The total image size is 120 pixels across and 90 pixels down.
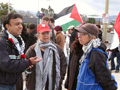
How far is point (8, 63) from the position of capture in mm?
2160

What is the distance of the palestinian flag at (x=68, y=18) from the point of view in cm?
721

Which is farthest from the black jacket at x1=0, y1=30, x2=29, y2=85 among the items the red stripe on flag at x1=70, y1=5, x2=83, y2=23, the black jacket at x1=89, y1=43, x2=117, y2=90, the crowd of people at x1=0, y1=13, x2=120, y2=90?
the red stripe on flag at x1=70, y1=5, x2=83, y2=23

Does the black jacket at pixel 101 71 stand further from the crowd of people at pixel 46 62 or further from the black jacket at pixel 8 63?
the black jacket at pixel 8 63

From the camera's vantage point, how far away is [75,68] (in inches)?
124

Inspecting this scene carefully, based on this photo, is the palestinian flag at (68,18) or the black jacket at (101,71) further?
the palestinian flag at (68,18)

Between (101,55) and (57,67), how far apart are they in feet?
3.33

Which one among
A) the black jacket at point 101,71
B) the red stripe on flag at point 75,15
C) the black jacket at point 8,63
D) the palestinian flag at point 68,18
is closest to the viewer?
the black jacket at point 8,63

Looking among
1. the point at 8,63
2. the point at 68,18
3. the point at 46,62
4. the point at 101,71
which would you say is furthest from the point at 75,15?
the point at 8,63

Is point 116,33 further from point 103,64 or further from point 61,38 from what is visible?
point 103,64

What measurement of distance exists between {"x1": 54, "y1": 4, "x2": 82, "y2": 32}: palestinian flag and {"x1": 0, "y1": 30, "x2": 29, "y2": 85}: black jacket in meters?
5.05

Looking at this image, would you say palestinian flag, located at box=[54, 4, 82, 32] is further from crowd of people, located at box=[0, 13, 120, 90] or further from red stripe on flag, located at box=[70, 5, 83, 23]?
crowd of people, located at box=[0, 13, 120, 90]

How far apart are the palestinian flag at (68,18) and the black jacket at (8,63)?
5.05m

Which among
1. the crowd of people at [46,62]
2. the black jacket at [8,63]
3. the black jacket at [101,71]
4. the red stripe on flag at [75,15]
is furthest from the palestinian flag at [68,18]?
the black jacket at [8,63]

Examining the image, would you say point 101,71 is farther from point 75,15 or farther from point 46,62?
point 75,15
